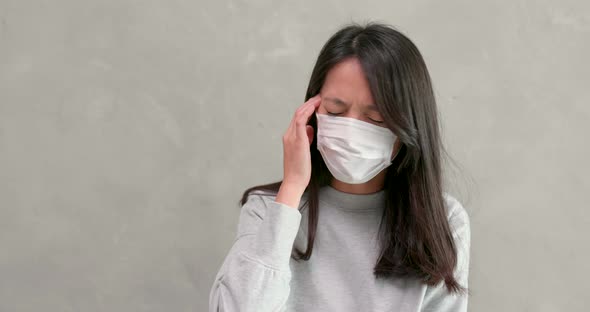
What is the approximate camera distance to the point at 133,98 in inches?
77.5

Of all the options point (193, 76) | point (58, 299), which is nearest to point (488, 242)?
point (193, 76)

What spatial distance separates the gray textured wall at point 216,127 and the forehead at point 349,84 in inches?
19.1

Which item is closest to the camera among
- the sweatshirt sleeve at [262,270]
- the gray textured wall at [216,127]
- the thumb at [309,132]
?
the sweatshirt sleeve at [262,270]

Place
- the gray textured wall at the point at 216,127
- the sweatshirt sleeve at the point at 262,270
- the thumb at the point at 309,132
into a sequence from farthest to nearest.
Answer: the gray textured wall at the point at 216,127, the thumb at the point at 309,132, the sweatshirt sleeve at the point at 262,270

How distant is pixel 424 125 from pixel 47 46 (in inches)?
41.8

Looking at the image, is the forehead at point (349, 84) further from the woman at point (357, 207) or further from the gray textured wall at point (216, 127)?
the gray textured wall at point (216, 127)

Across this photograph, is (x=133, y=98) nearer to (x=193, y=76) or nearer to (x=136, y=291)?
(x=193, y=76)

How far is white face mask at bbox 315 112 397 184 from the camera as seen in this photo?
4.79ft

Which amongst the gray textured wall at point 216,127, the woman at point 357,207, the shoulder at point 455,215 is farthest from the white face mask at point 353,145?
the gray textured wall at point 216,127

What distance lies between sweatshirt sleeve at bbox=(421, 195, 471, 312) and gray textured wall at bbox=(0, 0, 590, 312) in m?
0.35

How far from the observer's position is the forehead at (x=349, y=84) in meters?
1.46

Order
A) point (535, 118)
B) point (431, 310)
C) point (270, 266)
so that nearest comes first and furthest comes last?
point (270, 266) < point (431, 310) < point (535, 118)

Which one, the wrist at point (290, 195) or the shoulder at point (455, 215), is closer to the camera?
the wrist at point (290, 195)

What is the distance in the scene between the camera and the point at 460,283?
5.33 feet
